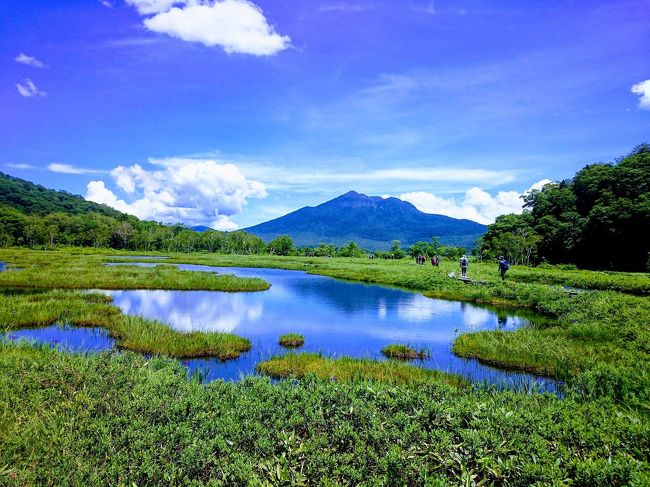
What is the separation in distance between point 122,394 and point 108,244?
5978 inches

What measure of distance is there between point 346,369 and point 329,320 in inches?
422

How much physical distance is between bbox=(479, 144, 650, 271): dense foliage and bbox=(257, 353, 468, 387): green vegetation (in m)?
57.4

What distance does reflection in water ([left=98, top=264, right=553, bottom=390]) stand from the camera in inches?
607

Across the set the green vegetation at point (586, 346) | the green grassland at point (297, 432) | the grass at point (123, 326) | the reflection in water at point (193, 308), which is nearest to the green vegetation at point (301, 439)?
the green grassland at point (297, 432)

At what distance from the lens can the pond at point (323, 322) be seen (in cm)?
1499

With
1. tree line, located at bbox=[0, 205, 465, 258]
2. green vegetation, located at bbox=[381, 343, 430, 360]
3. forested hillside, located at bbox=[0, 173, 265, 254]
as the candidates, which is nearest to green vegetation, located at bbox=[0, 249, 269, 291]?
green vegetation, located at bbox=[381, 343, 430, 360]

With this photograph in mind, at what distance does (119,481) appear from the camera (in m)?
4.63

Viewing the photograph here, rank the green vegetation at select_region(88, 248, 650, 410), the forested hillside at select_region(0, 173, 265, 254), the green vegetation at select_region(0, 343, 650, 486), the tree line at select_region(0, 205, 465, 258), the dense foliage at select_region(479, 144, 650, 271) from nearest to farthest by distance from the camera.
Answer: the green vegetation at select_region(0, 343, 650, 486)
the green vegetation at select_region(88, 248, 650, 410)
the dense foliage at select_region(479, 144, 650, 271)
the forested hillside at select_region(0, 173, 265, 254)
the tree line at select_region(0, 205, 465, 258)

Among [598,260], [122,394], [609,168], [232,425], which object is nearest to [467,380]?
[232,425]

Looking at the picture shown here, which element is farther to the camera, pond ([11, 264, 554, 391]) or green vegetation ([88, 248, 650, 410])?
pond ([11, 264, 554, 391])

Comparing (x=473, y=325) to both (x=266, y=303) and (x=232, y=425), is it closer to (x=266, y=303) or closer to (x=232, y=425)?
(x=266, y=303)

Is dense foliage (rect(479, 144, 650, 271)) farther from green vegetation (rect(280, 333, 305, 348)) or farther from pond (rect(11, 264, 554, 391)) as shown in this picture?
green vegetation (rect(280, 333, 305, 348))

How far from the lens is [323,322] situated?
76.9 ft

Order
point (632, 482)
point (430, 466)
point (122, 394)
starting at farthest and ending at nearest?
point (122, 394), point (430, 466), point (632, 482)
